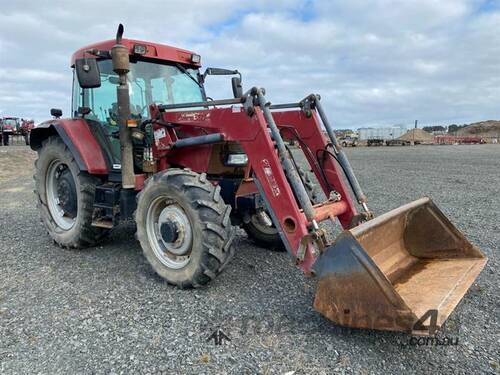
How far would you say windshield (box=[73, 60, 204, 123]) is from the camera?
476 centimetres

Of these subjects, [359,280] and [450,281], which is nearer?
[359,280]

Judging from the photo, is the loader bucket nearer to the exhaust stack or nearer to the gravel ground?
the gravel ground

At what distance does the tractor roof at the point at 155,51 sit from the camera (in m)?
4.68

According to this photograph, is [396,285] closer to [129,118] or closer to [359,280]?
[359,280]

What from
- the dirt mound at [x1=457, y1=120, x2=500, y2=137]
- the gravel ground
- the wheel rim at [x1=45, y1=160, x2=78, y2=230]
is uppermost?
the dirt mound at [x1=457, y1=120, x2=500, y2=137]

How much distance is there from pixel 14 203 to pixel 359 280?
892 centimetres

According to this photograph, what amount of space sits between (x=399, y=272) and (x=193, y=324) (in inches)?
73.1

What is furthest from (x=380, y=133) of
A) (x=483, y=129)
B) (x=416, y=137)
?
(x=483, y=129)

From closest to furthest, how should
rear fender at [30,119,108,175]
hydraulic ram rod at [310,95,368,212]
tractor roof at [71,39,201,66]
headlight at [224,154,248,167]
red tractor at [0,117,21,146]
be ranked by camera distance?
hydraulic ram rod at [310,95,368,212]
headlight at [224,154,248,167]
tractor roof at [71,39,201,66]
rear fender at [30,119,108,175]
red tractor at [0,117,21,146]

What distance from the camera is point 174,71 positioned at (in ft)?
16.8

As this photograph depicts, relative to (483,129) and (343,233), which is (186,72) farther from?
(483,129)

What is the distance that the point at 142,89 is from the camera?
480cm

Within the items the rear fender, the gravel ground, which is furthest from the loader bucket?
the rear fender

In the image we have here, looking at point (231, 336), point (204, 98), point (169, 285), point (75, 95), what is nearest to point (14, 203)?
point (75, 95)
